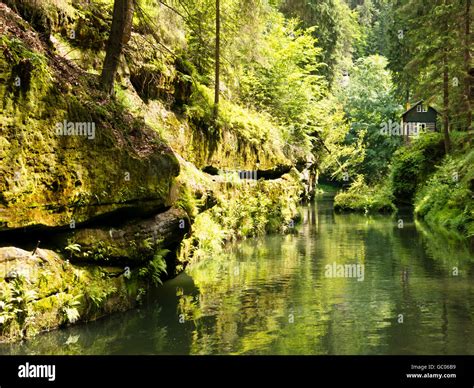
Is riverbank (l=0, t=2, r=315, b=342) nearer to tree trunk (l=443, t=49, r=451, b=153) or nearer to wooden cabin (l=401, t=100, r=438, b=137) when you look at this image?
tree trunk (l=443, t=49, r=451, b=153)

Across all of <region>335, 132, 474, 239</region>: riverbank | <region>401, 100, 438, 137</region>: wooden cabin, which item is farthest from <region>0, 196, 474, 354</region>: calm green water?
<region>401, 100, 438, 137</region>: wooden cabin

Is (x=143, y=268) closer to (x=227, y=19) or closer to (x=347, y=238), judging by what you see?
(x=347, y=238)

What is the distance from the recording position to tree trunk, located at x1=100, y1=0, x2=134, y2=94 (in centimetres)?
1293

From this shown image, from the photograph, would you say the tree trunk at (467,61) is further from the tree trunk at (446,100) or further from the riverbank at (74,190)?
the riverbank at (74,190)

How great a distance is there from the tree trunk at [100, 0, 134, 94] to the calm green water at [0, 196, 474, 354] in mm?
4863

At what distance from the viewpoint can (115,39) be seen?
1309 centimetres

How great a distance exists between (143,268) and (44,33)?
560cm

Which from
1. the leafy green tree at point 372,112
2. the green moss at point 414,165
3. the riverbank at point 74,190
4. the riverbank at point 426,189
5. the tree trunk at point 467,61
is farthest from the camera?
the leafy green tree at point 372,112

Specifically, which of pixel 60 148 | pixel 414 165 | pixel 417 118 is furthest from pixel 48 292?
pixel 417 118

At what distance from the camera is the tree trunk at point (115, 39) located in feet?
42.4

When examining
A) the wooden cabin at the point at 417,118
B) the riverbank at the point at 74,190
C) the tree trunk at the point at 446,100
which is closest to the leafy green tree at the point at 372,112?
the wooden cabin at the point at 417,118

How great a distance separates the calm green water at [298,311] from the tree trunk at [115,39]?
4.86 metres

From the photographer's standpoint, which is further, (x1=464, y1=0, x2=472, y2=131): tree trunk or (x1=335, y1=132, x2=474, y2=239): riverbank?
(x1=464, y1=0, x2=472, y2=131): tree trunk

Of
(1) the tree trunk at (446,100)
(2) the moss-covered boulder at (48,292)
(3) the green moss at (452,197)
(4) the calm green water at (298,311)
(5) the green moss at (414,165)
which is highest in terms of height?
(1) the tree trunk at (446,100)
